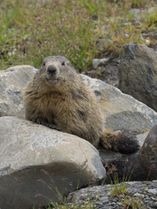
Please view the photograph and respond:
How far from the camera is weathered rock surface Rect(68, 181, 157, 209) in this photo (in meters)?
4.71

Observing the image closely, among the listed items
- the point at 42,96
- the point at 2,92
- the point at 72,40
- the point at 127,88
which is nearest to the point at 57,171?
the point at 42,96

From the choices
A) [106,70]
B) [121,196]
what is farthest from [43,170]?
[106,70]

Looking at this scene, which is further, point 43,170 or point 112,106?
point 112,106

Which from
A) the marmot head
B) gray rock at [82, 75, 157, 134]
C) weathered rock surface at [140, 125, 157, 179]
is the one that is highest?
the marmot head

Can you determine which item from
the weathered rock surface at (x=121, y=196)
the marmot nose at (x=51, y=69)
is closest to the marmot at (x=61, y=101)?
the marmot nose at (x=51, y=69)

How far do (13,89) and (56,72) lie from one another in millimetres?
1184

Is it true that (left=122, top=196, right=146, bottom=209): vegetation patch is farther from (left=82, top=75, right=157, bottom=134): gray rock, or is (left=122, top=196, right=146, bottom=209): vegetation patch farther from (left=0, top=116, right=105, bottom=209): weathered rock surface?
(left=82, top=75, right=157, bottom=134): gray rock

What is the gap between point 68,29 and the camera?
8.79m

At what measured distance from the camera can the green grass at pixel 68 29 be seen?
28.3 feet

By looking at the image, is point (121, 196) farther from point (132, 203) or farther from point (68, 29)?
point (68, 29)

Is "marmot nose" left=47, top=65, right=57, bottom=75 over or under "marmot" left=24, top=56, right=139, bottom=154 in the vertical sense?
over

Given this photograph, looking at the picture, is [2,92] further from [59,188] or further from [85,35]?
[85,35]

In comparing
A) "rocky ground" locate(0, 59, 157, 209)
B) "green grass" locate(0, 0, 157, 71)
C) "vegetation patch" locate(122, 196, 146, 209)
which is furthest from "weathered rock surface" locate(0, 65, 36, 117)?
"vegetation patch" locate(122, 196, 146, 209)

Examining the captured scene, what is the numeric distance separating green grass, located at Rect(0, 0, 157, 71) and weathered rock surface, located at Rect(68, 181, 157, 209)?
3630mm
